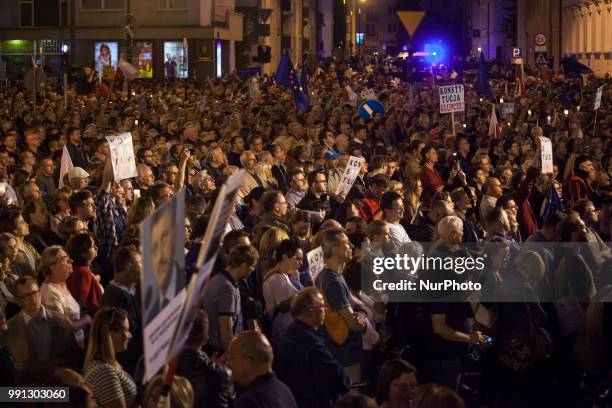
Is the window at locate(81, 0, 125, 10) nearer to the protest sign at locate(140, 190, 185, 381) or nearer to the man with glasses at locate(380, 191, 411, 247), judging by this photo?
the man with glasses at locate(380, 191, 411, 247)

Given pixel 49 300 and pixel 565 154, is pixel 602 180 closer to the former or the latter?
pixel 565 154

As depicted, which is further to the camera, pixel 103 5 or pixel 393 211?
pixel 103 5

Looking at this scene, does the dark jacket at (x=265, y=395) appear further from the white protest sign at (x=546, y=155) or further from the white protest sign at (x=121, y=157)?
the white protest sign at (x=546, y=155)

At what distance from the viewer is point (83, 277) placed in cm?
886

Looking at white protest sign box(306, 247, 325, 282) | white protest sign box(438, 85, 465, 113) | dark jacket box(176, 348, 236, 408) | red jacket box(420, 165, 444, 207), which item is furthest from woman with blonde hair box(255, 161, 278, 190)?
dark jacket box(176, 348, 236, 408)

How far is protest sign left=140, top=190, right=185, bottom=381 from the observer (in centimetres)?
443

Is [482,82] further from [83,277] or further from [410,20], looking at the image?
[83,277]

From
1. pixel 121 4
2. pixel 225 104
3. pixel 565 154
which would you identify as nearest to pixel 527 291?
pixel 565 154

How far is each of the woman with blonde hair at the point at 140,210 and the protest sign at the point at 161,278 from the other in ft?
18.7

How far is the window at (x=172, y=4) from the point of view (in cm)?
5916

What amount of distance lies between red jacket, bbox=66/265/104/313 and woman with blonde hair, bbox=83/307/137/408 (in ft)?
6.44

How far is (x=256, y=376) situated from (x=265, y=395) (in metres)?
0.12

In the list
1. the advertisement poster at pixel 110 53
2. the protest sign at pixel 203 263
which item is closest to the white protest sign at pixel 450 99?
the protest sign at pixel 203 263

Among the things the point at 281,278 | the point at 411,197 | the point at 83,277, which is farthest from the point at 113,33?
the point at 281,278
